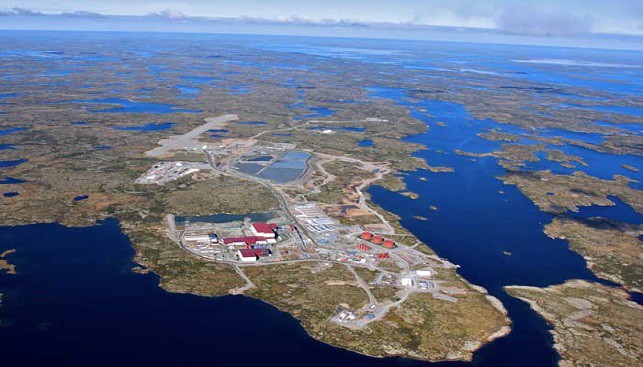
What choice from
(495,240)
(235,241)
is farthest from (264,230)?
(495,240)

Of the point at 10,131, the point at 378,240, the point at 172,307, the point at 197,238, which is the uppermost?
the point at 378,240

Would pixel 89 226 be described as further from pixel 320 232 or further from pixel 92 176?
pixel 320 232

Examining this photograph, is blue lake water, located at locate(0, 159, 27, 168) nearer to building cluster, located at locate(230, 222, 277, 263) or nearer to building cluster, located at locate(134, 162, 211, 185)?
building cluster, located at locate(134, 162, 211, 185)

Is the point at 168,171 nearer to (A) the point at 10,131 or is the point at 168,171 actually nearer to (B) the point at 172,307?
(B) the point at 172,307

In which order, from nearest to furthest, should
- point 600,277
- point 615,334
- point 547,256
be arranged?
1. point 615,334
2. point 600,277
3. point 547,256

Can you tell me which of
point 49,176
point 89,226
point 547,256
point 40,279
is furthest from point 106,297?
point 547,256

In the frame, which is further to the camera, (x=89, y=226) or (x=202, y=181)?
(x=202, y=181)

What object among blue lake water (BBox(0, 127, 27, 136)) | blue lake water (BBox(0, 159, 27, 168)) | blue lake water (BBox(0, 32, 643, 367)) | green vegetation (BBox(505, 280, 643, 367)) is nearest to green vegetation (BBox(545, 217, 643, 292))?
blue lake water (BBox(0, 32, 643, 367))
